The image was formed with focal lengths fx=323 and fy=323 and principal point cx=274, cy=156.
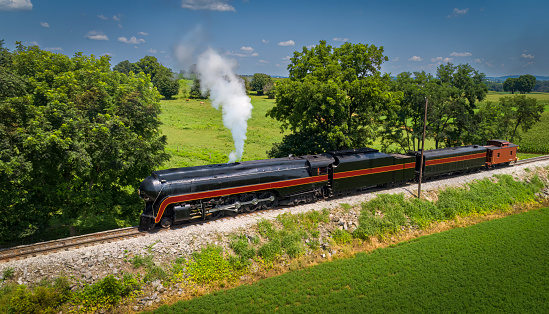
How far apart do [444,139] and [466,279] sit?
28920 millimetres

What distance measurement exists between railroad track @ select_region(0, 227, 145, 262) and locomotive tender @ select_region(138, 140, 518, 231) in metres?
1.03

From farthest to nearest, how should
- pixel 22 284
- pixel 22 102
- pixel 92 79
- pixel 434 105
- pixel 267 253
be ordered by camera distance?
pixel 434 105
pixel 92 79
pixel 267 253
pixel 22 102
pixel 22 284

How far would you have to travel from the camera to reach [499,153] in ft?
108

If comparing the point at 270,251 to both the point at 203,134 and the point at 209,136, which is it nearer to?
the point at 209,136

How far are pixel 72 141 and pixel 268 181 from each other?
35.9 feet

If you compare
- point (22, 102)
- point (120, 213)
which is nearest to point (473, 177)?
point (120, 213)

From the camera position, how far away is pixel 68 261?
14.9 m

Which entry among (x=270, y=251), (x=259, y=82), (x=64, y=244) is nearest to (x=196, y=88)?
(x=64, y=244)

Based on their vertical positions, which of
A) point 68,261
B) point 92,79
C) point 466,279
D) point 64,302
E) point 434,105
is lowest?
point 466,279

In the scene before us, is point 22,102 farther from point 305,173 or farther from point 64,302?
point 305,173

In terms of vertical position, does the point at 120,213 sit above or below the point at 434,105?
below

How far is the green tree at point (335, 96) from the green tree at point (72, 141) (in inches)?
472

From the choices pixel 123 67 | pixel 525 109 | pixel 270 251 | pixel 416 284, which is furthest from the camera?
pixel 123 67

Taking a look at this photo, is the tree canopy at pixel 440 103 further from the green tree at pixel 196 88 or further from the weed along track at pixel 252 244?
the green tree at pixel 196 88
